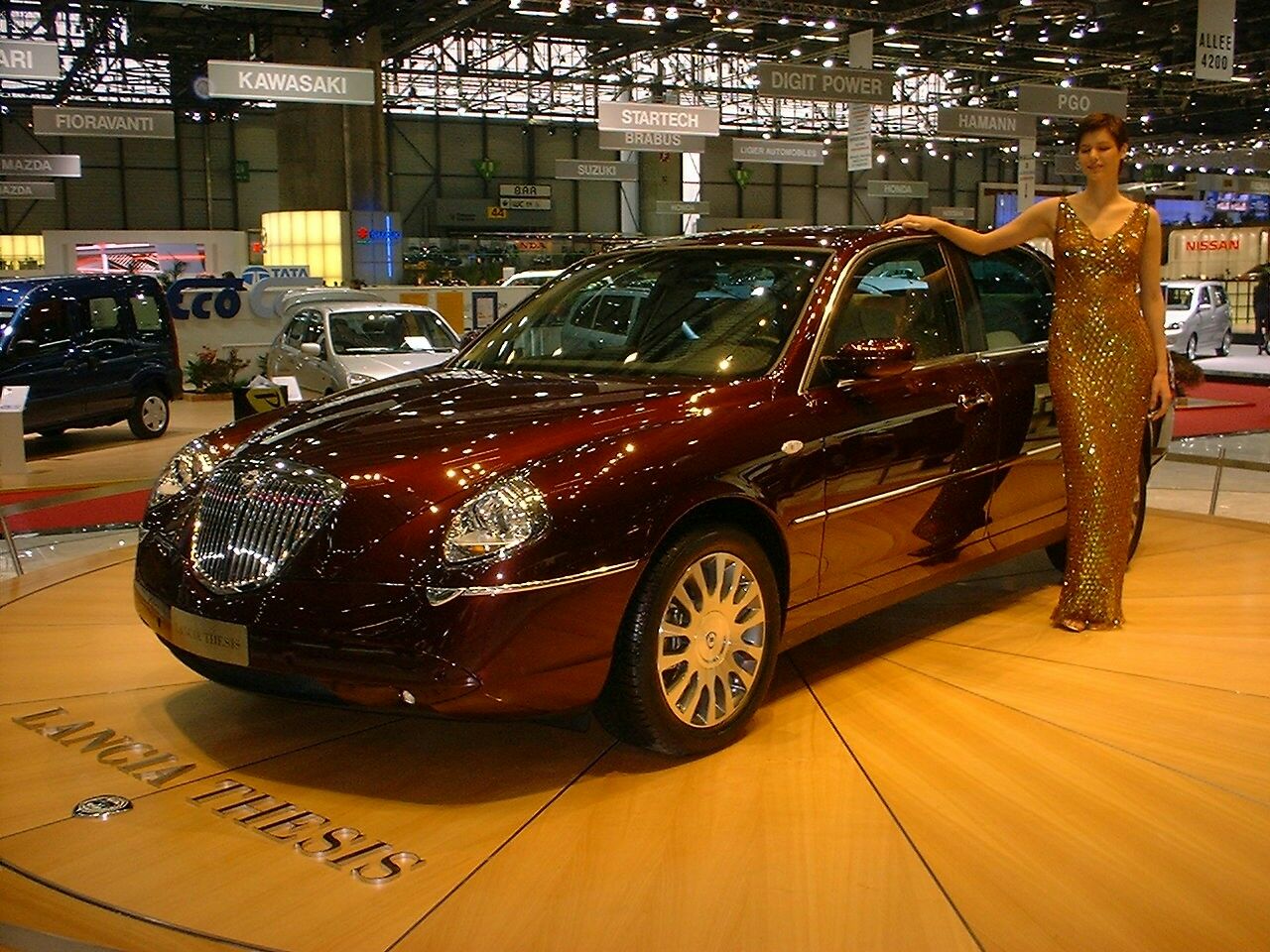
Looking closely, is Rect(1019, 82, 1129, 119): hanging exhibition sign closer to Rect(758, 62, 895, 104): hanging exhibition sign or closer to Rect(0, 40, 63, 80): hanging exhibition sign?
Rect(758, 62, 895, 104): hanging exhibition sign

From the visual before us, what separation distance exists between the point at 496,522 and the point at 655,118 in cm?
1863

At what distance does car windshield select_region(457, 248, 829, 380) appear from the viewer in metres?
4.16

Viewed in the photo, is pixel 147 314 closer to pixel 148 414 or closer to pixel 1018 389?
pixel 148 414

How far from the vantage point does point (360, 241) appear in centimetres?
2616

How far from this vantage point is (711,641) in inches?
143

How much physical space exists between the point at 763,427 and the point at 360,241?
2347cm

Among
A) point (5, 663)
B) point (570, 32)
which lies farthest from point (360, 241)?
point (5, 663)

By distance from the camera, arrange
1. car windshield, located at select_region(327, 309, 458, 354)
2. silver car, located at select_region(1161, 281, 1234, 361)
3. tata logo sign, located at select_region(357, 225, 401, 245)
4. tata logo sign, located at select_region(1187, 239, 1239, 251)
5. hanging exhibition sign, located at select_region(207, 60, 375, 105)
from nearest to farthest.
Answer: car windshield, located at select_region(327, 309, 458, 354)
hanging exhibition sign, located at select_region(207, 60, 375, 105)
silver car, located at select_region(1161, 281, 1234, 361)
tata logo sign, located at select_region(357, 225, 401, 245)
tata logo sign, located at select_region(1187, 239, 1239, 251)

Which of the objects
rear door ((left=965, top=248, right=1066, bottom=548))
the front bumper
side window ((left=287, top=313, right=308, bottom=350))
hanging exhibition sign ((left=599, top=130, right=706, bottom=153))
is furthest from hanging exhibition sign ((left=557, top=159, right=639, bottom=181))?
the front bumper

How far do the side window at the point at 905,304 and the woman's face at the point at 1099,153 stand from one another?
24.5 inches

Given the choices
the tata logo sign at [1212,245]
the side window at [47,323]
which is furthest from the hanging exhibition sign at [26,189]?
the tata logo sign at [1212,245]

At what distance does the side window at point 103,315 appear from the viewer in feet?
42.1

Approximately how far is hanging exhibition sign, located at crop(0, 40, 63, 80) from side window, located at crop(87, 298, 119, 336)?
2754mm

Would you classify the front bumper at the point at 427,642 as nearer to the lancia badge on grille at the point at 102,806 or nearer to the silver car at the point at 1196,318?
the lancia badge on grille at the point at 102,806
